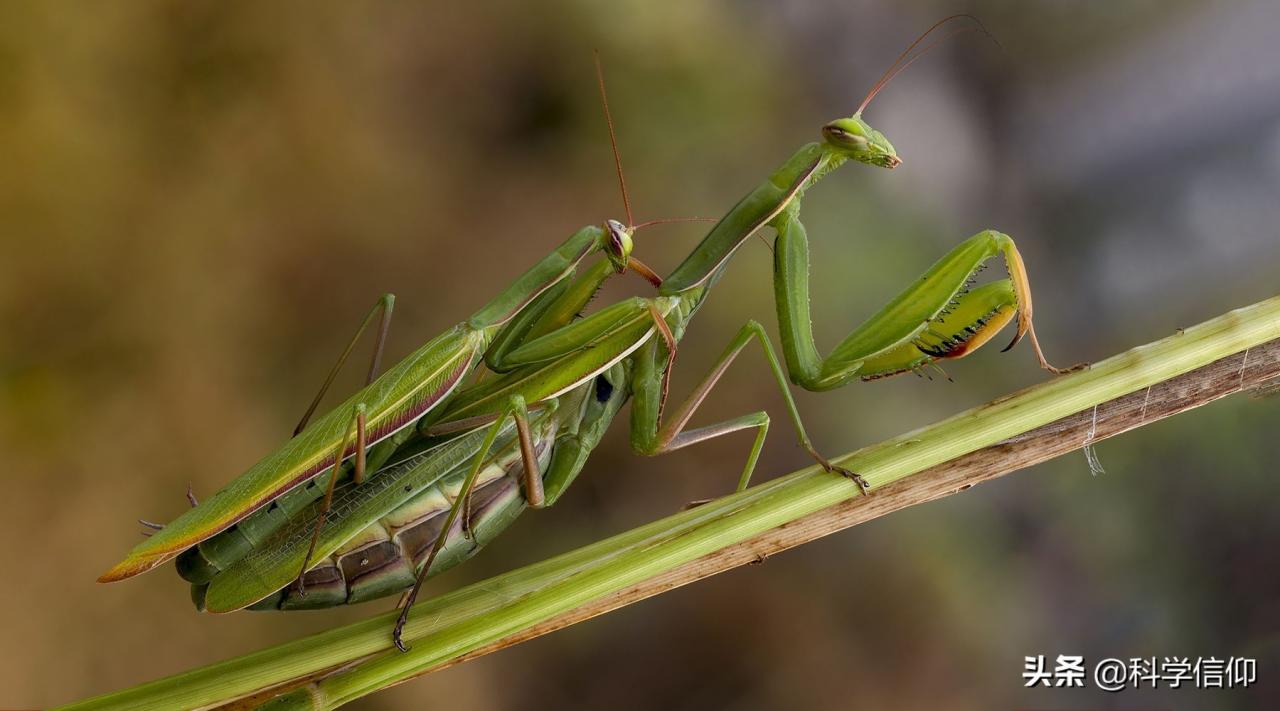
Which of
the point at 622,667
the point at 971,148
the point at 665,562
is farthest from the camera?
the point at 971,148

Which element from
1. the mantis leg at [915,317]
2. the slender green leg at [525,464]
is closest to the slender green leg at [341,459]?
the slender green leg at [525,464]

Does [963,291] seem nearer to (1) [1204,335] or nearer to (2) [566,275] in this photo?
(1) [1204,335]

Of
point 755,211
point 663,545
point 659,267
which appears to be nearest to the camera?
point 663,545

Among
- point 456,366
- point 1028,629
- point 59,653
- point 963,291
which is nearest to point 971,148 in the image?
point 963,291

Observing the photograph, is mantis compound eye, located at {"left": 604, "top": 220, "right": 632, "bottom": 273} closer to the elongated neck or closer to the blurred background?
the elongated neck

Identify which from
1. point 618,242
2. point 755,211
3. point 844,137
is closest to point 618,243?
point 618,242

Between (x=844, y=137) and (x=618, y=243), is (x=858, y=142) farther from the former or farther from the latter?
(x=618, y=243)
